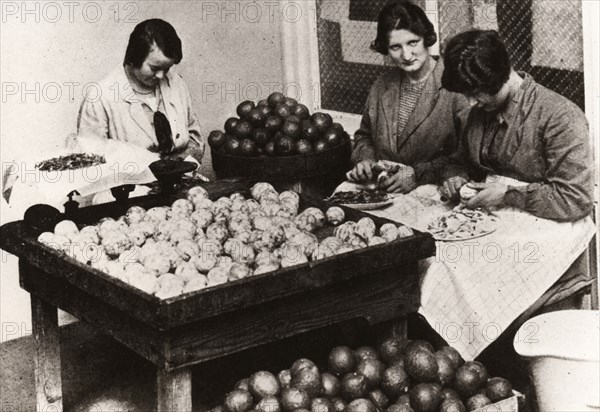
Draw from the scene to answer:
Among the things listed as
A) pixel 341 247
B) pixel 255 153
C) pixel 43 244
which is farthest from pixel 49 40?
pixel 341 247

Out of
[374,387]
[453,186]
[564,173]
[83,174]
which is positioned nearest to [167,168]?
[83,174]

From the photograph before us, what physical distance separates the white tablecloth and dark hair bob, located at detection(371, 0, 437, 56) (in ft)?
4.00

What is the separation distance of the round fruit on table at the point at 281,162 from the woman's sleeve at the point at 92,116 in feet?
2.29

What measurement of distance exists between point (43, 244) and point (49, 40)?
6.34 ft

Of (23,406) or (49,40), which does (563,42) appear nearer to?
(49,40)

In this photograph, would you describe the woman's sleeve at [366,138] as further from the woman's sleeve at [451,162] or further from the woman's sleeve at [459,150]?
the woman's sleeve at [459,150]

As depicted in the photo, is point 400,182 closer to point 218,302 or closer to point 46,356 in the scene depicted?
point 218,302

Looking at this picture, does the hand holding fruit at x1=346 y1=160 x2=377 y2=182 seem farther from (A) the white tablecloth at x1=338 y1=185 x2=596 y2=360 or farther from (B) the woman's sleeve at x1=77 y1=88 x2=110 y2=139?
(B) the woman's sleeve at x1=77 y1=88 x2=110 y2=139

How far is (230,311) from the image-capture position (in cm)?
333

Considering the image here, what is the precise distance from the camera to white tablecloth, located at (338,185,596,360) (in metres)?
3.83

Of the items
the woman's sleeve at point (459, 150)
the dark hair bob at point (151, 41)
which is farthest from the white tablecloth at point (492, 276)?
the dark hair bob at point (151, 41)

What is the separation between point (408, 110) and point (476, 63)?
3.65ft

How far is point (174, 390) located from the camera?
335 centimetres

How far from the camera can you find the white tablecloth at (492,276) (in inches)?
151
